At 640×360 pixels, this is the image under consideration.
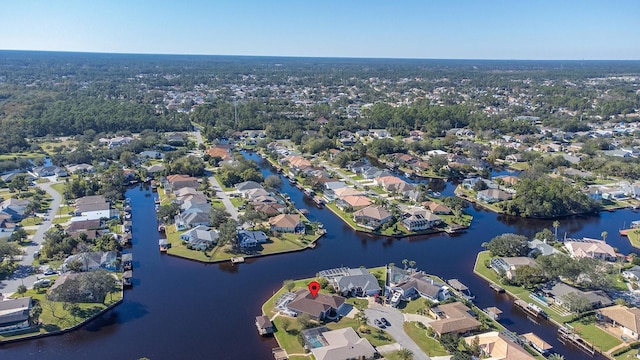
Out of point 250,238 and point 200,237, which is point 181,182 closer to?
point 200,237

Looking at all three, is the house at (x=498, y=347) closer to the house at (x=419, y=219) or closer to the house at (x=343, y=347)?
the house at (x=343, y=347)

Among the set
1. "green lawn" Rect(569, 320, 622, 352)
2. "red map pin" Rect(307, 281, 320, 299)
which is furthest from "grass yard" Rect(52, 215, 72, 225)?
"green lawn" Rect(569, 320, 622, 352)

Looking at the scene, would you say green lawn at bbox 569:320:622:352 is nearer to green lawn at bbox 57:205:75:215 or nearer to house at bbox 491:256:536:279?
house at bbox 491:256:536:279

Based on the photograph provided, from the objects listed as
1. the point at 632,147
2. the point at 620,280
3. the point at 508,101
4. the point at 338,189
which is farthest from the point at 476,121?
the point at 620,280

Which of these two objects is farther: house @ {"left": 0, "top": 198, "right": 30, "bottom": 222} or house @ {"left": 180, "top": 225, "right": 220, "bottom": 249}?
house @ {"left": 0, "top": 198, "right": 30, "bottom": 222}

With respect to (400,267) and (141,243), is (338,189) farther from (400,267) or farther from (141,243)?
(141,243)

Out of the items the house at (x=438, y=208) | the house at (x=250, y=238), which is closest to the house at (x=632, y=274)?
the house at (x=438, y=208)
